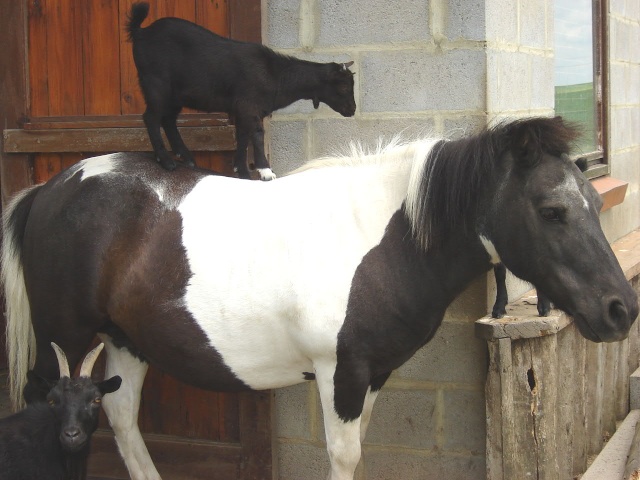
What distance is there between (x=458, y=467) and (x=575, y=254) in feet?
5.16

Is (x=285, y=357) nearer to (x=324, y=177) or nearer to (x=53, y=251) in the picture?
(x=324, y=177)

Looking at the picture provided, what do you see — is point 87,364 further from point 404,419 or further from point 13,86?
point 13,86

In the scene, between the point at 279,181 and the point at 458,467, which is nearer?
the point at 279,181

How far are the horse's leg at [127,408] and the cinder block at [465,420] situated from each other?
1386mm

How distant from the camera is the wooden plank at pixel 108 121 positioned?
4605 millimetres

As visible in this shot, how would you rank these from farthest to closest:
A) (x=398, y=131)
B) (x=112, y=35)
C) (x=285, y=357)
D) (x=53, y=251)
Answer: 1. (x=112, y=35)
2. (x=398, y=131)
3. (x=53, y=251)
4. (x=285, y=357)

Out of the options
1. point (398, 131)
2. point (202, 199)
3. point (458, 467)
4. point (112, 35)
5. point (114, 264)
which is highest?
point (112, 35)

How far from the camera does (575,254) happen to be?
318cm

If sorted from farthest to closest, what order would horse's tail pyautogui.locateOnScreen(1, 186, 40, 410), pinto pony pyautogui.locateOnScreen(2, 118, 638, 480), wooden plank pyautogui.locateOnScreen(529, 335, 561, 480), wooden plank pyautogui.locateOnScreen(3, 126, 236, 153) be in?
1. wooden plank pyautogui.locateOnScreen(3, 126, 236, 153)
2. horse's tail pyautogui.locateOnScreen(1, 186, 40, 410)
3. wooden plank pyautogui.locateOnScreen(529, 335, 561, 480)
4. pinto pony pyautogui.locateOnScreen(2, 118, 638, 480)

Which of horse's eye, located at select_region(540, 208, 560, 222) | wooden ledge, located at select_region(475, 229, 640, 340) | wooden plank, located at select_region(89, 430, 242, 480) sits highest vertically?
horse's eye, located at select_region(540, 208, 560, 222)

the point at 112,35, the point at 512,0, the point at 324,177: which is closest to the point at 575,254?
the point at 324,177

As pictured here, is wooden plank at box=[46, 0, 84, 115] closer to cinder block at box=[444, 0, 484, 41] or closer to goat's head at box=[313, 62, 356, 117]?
goat's head at box=[313, 62, 356, 117]

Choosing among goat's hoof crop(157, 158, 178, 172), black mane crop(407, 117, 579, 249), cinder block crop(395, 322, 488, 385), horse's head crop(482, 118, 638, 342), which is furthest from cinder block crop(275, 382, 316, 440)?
horse's head crop(482, 118, 638, 342)

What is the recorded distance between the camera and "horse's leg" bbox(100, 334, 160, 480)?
4.24 m
